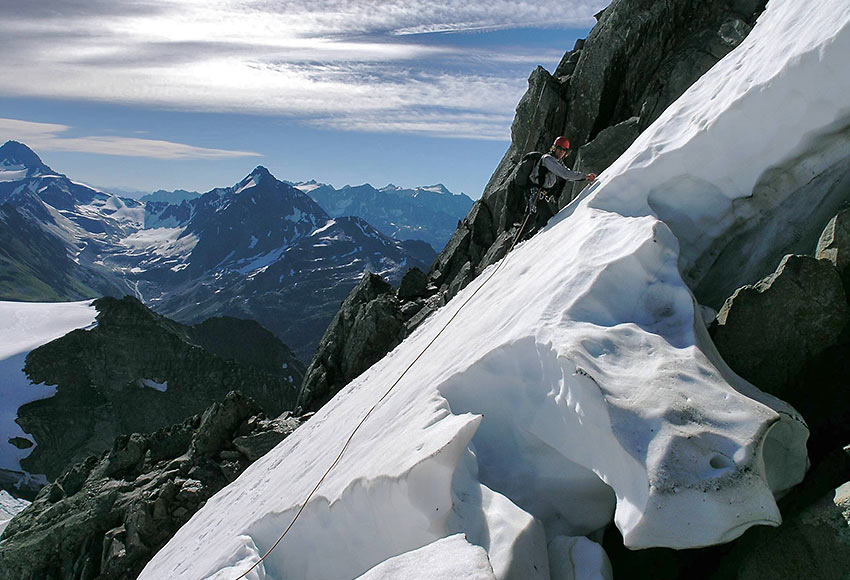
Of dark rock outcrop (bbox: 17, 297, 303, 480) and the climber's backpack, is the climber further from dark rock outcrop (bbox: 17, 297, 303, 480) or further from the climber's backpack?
dark rock outcrop (bbox: 17, 297, 303, 480)

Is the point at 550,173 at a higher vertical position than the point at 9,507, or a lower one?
higher

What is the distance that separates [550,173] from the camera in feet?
60.8

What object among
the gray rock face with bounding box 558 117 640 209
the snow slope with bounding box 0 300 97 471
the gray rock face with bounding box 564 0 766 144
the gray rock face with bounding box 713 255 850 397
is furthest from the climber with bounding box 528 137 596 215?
the snow slope with bounding box 0 300 97 471

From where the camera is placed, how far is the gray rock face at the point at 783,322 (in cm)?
876

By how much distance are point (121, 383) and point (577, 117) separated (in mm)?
73909

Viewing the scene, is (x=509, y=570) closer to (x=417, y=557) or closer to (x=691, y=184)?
(x=417, y=557)

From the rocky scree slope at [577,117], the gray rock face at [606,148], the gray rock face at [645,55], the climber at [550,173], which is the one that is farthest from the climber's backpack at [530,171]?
the gray rock face at [645,55]

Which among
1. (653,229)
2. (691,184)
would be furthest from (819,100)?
(653,229)

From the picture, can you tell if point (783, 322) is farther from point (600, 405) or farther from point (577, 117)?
point (577, 117)

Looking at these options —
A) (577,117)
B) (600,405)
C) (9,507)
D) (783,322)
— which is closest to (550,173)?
(783,322)

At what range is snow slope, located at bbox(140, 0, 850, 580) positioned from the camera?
A: 705 cm

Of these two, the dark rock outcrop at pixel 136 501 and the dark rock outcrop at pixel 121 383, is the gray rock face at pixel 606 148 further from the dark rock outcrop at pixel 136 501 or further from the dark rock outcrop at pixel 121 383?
the dark rock outcrop at pixel 121 383

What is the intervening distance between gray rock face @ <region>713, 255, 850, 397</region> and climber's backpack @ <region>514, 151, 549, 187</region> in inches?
394

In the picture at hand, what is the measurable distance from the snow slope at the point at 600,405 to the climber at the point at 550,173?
1829mm
